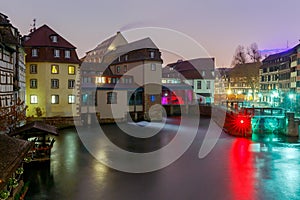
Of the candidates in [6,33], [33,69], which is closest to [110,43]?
[33,69]

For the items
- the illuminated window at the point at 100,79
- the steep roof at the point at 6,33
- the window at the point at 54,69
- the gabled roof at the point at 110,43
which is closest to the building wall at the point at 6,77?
the steep roof at the point at 6,33

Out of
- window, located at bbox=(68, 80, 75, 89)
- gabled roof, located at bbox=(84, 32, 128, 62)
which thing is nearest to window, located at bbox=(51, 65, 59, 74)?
window, located at bbox=(68, 80, 75, 89)

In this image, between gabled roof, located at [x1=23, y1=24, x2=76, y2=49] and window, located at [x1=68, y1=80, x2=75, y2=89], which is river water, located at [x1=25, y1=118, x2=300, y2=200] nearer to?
window, located at [x1=68, y1=80, x2=75, y2=89]

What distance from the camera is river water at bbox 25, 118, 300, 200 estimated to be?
13461 millimetres

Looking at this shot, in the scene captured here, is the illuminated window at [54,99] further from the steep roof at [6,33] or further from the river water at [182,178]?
the steep roof at [6,33]

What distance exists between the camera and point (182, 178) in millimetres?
16016

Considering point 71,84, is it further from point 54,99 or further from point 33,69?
point 33,69

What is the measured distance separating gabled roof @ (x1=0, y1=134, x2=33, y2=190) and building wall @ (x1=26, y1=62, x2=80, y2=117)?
2544 centimetres

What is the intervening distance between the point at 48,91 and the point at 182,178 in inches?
894

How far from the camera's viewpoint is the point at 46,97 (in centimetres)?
3391

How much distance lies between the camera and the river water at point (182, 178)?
44.2 ft

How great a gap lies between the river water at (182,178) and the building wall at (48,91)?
1101 cm

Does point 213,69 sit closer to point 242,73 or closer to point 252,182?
point 242,73

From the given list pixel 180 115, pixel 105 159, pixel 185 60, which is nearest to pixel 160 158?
pixel 105 159
